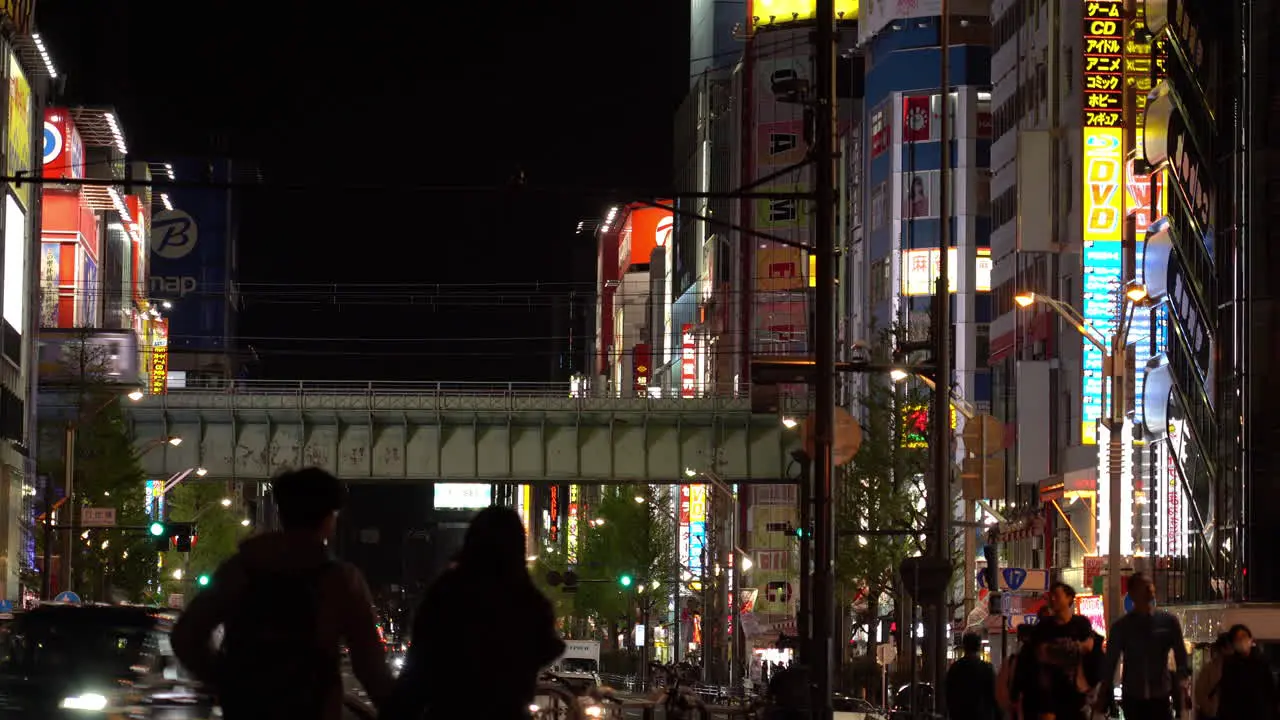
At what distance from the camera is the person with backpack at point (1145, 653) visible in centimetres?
1625

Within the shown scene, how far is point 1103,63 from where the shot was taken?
205 feet

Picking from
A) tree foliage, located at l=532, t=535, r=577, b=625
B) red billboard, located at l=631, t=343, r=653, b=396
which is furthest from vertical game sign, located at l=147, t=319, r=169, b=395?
red billboard, located at l=631, t=343, r=653, b=396

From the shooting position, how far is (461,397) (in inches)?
2788

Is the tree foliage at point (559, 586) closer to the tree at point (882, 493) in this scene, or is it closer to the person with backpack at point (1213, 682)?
the tree at point (882, 493)

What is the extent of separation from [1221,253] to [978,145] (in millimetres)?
55382

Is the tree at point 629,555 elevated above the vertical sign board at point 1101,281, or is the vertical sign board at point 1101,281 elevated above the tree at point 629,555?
the vertical sign board at point 1101,281

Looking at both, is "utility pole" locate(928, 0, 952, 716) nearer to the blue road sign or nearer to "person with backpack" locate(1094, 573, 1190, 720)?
the blue road sign

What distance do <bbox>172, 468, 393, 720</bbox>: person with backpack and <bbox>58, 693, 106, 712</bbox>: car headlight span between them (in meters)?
9.13

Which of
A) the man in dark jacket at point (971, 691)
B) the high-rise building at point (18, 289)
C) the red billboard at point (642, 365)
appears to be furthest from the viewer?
the red billboard at point (642, 365)

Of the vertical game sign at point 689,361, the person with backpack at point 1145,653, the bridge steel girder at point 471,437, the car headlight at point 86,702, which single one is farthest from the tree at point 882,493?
the vertical game sign at point 689,361

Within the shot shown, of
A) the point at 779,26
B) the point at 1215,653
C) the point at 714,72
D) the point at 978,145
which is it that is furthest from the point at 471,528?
the point at 714,72

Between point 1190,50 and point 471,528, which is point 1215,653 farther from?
point 1190,50

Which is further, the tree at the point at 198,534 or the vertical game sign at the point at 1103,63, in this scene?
the tree at the point at 198,534

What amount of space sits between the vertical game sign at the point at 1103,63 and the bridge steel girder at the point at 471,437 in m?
14.8
